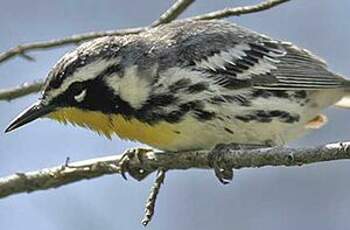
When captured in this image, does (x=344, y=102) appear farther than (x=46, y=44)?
Yes

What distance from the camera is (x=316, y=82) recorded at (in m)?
4.10

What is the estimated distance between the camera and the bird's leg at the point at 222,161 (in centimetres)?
326

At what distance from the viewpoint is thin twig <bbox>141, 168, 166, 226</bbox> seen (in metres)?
3.29

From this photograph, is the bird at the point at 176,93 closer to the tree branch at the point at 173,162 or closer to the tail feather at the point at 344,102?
the tree branch at the point at 173,162

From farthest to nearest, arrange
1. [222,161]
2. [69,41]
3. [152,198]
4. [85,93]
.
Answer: [69,41], [85,93], [152,198], [222,161]

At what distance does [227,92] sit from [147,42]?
0.37 m

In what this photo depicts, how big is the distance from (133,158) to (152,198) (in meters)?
0.32

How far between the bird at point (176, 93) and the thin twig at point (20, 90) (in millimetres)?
82

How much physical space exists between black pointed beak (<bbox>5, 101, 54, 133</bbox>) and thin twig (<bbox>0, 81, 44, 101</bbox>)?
9 centimetres

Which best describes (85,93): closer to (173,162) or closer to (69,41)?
(69,41)

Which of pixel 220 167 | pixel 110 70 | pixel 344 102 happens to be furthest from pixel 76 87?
pixel 344 102

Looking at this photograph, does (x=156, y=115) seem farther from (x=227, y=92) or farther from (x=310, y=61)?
(x=310, y=61)

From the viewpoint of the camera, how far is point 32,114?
366 cm

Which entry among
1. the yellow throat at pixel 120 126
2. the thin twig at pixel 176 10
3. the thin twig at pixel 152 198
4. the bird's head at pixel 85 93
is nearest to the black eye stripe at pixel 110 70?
the bird's head at pixel 85 93
